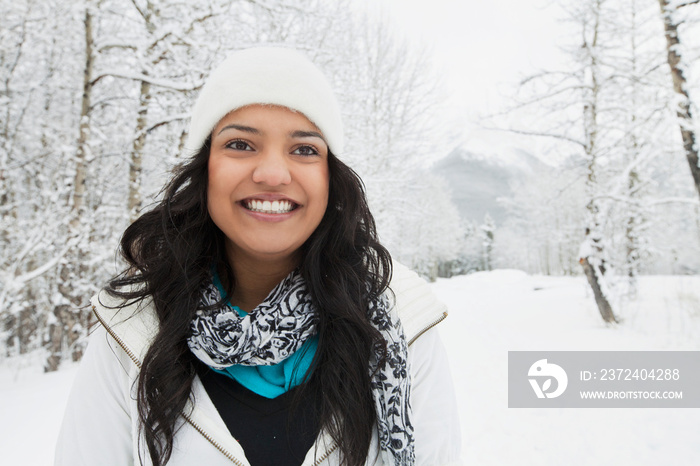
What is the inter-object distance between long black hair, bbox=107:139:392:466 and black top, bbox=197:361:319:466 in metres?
0.05

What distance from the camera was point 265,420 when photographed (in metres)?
1.14

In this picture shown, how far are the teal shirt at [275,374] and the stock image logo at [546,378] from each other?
3.83 meters

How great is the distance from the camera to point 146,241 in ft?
4.52

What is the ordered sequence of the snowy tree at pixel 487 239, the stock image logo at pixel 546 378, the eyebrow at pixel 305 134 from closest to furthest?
the eyebrow at pixel 305 134, the stock image logo at pixel 546 378, the snowy tree at pixel 487 239

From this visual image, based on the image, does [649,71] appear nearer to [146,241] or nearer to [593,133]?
[593,133]

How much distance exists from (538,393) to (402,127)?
10.1 metres

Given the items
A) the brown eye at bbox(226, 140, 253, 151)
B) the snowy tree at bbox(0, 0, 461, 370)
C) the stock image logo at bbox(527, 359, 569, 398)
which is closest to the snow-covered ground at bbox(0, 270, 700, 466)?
the stock image logo at bbox(527, 359, 569, 398)

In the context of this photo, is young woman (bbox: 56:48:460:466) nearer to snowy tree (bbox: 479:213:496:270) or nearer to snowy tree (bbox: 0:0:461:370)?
snowy tree (bbox: 0:0:461:370)

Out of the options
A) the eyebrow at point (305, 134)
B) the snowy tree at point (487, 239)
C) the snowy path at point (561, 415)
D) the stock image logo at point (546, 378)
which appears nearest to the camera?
the eyebrow at point (305, 134)

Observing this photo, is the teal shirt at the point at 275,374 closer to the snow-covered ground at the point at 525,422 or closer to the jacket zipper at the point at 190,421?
the jacket zipper at the point at 190,421

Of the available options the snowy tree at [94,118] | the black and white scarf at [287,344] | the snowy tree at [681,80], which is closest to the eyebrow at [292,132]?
the black and white scarf at [287,344]

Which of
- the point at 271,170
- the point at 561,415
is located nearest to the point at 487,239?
the point at 561,415

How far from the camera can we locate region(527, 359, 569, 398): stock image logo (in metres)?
4.14

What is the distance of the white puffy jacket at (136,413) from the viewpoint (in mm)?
1086
